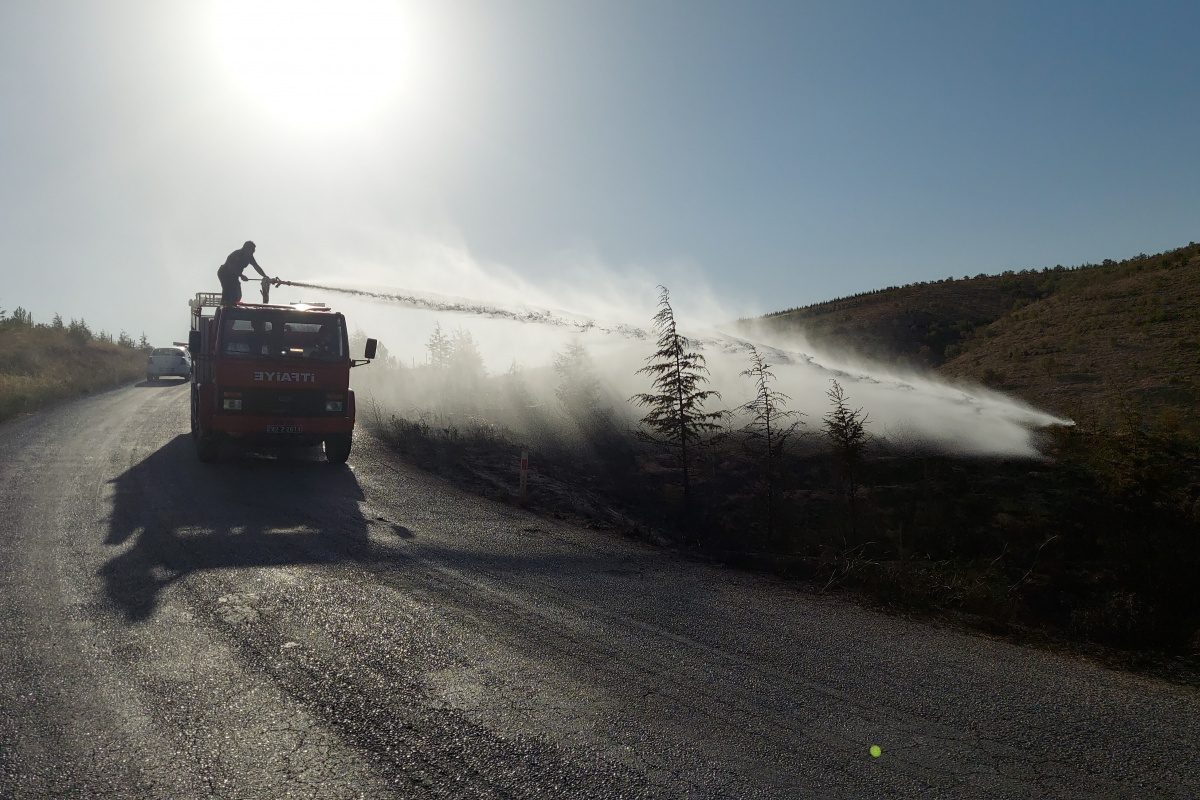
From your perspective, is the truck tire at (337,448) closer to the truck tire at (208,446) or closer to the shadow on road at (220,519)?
the shadow on road at (220,519)

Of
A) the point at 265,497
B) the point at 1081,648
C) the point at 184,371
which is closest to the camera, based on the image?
the point at 1081,648

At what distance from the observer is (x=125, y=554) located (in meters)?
8.12

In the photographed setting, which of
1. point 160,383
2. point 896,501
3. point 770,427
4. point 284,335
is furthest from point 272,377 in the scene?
point 160,383

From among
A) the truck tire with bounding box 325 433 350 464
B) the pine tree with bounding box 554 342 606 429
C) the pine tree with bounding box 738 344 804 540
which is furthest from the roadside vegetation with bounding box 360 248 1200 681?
the truck tire with bounding box 325 433 350 464

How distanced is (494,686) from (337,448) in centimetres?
1099

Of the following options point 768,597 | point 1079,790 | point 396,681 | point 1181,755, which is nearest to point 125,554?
point 396,681

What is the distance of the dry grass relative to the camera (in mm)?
23328

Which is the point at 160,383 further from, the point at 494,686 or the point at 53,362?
the point at 494,686

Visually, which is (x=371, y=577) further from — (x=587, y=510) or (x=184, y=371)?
(x=184, y=371)

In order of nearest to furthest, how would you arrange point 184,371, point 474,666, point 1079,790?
point 1079,790, point 474,666, point 184,371

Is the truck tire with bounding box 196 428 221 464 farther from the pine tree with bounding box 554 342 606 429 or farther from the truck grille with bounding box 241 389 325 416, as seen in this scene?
the pine tree with bounding box 554 342 606 429

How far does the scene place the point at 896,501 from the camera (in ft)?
61.4

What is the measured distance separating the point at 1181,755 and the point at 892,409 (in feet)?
74.0

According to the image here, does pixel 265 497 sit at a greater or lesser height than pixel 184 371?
lesser
